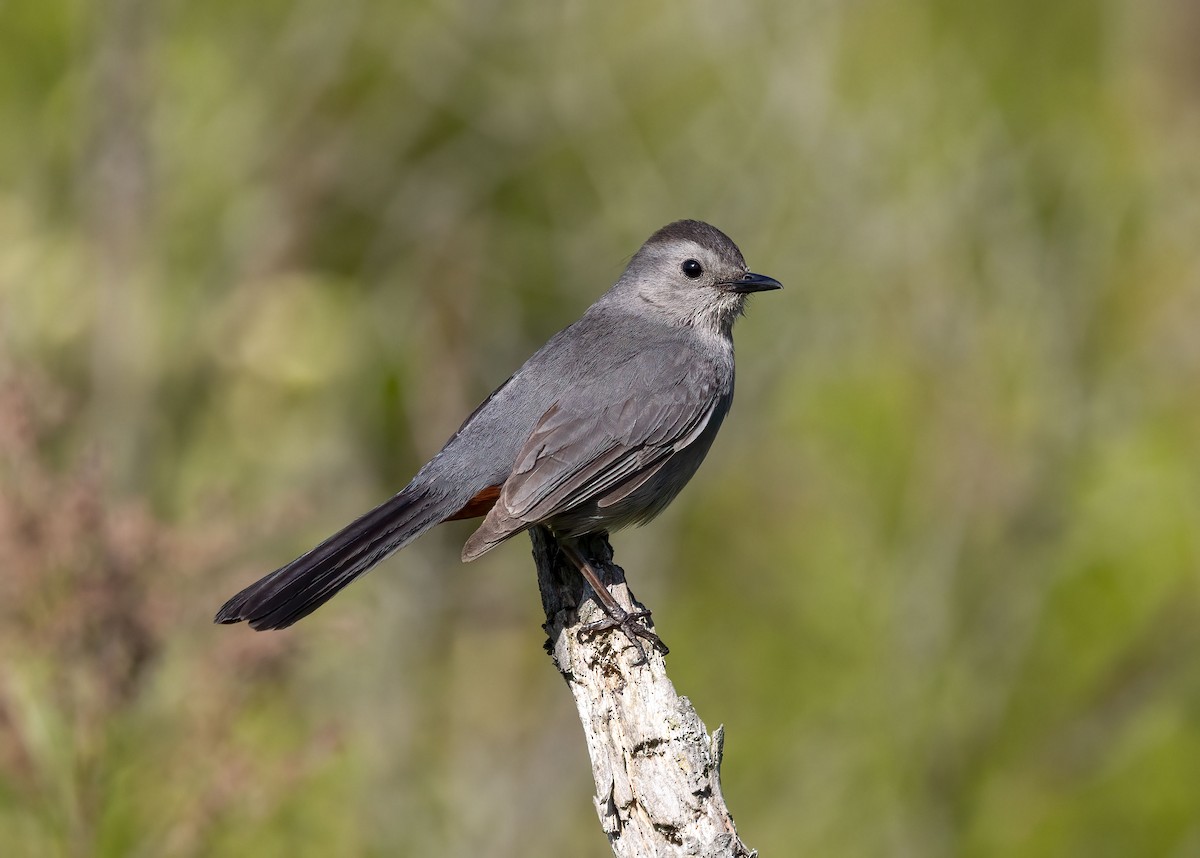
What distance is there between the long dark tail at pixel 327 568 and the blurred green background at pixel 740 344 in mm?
2361

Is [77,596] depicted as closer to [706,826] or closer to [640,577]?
[706,826]

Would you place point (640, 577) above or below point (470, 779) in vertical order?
above

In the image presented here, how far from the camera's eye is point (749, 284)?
450cm

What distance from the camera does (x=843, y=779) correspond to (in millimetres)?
6617

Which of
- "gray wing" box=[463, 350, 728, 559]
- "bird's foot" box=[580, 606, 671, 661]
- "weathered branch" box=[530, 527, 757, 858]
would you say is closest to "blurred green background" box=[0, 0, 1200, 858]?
"gray wing" box=[463, 350, 728, 559]

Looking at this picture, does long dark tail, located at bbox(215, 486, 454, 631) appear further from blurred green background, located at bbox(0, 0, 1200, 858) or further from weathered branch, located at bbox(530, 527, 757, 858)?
blurred green background, located at bbox(0, 0, 1200, 858)

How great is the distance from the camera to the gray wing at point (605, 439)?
11.8 ft

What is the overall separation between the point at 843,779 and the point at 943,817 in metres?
0.53

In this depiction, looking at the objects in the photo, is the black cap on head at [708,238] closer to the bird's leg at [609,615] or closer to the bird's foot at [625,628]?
the bird's leg at [609,615]

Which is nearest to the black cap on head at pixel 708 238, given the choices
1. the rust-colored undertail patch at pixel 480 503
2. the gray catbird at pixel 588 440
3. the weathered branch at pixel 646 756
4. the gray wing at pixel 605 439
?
the gray catbird at pixel 588 440

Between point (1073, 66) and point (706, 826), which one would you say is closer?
point (706, 826)

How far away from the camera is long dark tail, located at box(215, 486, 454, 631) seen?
3.29 metres

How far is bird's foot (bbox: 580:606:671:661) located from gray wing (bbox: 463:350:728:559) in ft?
1.04

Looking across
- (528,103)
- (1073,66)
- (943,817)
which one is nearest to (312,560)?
(528,103)
